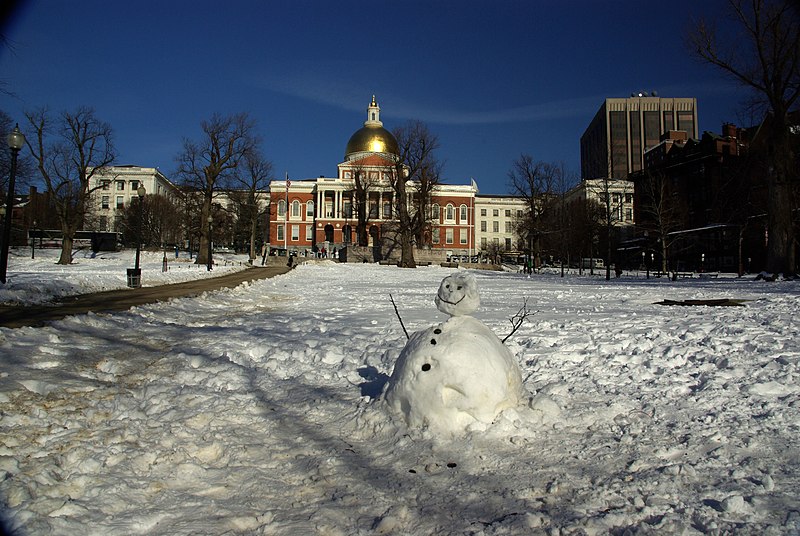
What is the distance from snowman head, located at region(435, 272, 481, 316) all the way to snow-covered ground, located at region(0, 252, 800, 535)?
40.0 inches

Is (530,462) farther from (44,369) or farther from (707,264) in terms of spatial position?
(707,264)

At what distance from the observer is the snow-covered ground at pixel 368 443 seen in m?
3.05

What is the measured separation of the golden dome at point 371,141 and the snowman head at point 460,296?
7873cm

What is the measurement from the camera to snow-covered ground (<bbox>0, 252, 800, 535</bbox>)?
10.0 ft

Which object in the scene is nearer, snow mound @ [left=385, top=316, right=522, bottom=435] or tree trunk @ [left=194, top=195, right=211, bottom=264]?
snow mound @ [left=385, top=316, right=522, bottom=435]

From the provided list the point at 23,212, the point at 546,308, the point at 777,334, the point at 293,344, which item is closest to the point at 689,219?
the point at 546,308

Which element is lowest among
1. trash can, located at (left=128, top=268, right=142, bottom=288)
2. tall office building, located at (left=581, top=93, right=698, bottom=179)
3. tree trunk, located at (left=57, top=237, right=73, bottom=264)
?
trash can, located at (left=128, top=268, right=142, bottom=288)

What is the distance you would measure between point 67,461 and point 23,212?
82409 mm

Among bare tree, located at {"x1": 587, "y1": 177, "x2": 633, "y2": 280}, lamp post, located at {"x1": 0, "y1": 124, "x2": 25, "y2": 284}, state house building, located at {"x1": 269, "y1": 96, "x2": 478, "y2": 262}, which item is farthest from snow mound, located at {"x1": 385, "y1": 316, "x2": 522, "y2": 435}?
state house building, located at {"x1": 269, "y1": 96, "x2": 478, "y2": 262}

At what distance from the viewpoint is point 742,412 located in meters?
4.70

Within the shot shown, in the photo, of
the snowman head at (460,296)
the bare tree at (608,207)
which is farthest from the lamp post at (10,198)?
the bare tree at (608,207)

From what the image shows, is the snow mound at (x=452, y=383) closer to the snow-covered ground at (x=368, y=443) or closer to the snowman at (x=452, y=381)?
the snowman at (x=452, y=381)

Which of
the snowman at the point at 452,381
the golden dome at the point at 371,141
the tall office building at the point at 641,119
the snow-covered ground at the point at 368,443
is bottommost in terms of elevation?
the snow-covered ground at the point at 368,443

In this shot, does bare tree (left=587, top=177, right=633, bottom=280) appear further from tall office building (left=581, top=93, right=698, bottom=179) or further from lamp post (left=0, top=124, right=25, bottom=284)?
tall office building (left=581, top=93, right=698, bottom=179)
